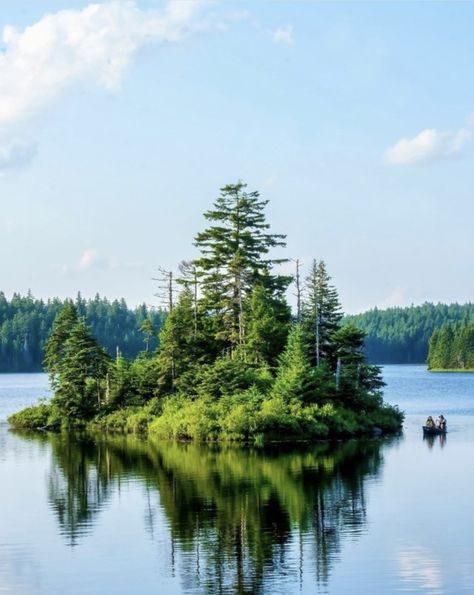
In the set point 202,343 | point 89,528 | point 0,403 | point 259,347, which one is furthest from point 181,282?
point 89,528

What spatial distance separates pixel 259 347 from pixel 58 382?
20504 mm

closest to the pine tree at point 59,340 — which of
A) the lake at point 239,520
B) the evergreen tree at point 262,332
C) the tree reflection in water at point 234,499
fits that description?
the evergreen tree at point 262,332

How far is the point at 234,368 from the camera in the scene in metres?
75.0

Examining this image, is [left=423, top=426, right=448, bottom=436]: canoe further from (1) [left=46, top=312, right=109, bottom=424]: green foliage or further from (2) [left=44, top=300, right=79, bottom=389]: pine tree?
(2) [left=44, top=300, right=79, bottom=389]: pine tree

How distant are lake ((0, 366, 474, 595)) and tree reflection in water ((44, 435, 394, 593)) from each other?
8 centimetres

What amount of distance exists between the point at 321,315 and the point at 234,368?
7971 mm

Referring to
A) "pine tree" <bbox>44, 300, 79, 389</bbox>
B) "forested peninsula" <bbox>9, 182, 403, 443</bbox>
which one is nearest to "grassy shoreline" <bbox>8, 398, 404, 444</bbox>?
"forested peninsula" <bbox>9, 182, 403, 443</bbox>

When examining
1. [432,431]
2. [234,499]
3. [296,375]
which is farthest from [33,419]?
[234,499]

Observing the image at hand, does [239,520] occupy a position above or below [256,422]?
below

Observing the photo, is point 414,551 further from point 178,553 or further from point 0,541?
point 0,541

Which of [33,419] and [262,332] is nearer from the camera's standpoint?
[262,332]

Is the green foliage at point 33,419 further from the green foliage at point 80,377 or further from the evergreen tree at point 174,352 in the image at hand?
the evergreen tree at point 174,352

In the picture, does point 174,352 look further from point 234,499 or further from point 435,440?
point 234,499

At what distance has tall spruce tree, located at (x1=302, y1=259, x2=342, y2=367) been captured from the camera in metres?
77.2
